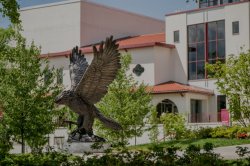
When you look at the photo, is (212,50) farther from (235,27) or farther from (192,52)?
(235,27)

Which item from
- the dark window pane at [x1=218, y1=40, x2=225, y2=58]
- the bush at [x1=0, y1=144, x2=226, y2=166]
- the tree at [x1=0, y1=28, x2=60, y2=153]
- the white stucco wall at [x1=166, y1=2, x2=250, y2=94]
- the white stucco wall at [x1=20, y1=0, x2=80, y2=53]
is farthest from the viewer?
the white stucco wall at [x1=20, y1=0, x2=80, y2=53]

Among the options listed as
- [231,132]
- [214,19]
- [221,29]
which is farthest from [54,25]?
[231,132]

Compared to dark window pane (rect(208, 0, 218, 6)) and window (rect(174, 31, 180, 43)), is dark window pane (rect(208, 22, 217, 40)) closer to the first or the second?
window (rect(174, 31, 180, 43))

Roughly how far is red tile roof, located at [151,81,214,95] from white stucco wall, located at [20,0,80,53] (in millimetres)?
12750

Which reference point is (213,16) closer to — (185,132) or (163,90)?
(163,90)

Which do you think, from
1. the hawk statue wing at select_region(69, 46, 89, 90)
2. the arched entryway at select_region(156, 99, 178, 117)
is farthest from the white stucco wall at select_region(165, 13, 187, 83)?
the hawk statue wing at select_region(69, 46, 89, 90)

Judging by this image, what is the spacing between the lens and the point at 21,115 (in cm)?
2519

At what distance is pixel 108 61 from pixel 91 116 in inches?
106

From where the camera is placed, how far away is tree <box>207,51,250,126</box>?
86.6 ft

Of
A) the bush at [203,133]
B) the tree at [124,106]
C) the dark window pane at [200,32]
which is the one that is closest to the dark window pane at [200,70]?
the dark window pane at [200,32]

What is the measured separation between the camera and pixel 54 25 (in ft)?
189

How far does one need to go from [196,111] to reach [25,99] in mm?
23596

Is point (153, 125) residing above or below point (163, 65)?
below

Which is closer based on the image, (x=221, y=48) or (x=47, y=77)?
(x=47, y=77)
